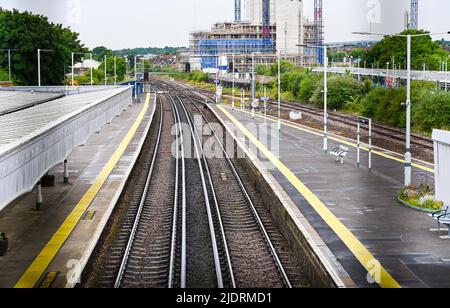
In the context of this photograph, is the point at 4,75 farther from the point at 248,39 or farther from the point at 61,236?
the point at 248,39

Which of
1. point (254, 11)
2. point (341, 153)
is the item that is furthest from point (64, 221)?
point (254, 11)

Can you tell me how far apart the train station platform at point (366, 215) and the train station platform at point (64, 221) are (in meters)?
4.88

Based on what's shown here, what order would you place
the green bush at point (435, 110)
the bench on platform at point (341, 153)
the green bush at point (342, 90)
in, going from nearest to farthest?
the bench on platform at point (341, 153)
the green bush at point (435, 110)
the green bush at point (342, 90)

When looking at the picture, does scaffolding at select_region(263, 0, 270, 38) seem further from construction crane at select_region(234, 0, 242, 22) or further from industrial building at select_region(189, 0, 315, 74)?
construction crane at select_region(234, 0, 242, 22)

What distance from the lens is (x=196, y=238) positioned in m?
18.8

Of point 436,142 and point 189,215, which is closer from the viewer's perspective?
point 436,142

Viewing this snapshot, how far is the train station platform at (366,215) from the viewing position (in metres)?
13.4

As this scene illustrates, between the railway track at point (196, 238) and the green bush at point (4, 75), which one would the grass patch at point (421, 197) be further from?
the green bush at point (4, 75)

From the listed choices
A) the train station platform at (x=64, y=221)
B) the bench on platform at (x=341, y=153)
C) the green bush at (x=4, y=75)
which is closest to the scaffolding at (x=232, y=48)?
the green bush at (x=4, y=75)

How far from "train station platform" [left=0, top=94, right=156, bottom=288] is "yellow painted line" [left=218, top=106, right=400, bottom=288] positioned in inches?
195
